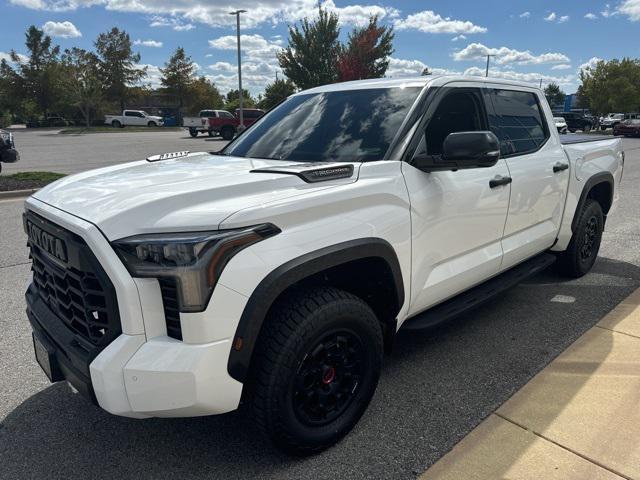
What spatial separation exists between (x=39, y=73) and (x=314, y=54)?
3507 centimetres

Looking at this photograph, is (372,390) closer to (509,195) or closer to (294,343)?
(294,343)

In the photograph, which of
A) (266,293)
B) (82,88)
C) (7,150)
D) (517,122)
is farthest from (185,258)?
(82,88)

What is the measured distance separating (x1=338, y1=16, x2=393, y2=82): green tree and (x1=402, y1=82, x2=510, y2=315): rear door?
35013mm

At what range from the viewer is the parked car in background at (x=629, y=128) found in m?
37.6

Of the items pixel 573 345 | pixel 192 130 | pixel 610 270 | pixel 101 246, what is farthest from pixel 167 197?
pixel 192 130

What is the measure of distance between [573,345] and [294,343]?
93.9 inches

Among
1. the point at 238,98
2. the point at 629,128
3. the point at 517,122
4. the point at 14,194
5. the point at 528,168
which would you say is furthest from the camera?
the point at 238,98

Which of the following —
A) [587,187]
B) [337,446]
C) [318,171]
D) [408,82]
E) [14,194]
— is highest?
[408,82]

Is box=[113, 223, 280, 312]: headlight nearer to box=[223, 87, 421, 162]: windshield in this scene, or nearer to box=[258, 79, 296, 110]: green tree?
box=[223, 87, 421, 162]: windshield

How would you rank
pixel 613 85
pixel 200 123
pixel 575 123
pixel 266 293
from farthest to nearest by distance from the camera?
pixel 613 85 → pixel 575 123 → pixel 200 123 → pixel 266 293

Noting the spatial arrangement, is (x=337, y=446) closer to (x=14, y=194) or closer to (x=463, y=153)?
(x=463, y=153)

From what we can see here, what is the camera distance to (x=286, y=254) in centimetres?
213

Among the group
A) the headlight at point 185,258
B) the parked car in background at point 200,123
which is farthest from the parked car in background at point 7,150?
the parked car in background at point 200,123

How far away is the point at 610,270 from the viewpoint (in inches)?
207
